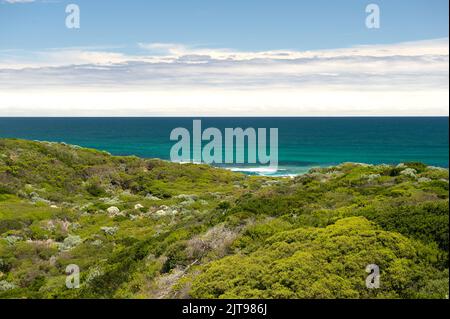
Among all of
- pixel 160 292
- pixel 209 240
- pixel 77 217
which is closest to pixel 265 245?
pixel 209 240

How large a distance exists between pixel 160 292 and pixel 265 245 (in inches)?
144

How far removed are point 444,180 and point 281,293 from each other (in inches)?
487

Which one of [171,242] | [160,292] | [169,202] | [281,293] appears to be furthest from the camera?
[169,202]

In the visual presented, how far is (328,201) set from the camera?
20.0m

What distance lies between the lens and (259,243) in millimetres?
15203

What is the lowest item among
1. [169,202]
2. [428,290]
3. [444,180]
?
[169,202]

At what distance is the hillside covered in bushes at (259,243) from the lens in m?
11.8

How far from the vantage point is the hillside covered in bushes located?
1184cm
